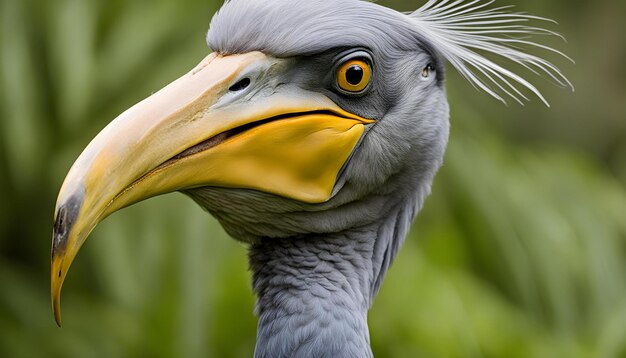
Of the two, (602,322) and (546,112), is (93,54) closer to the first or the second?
(602,322)

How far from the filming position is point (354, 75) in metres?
2.19

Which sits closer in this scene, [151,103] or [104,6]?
[151,103]

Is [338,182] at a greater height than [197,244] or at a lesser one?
greater

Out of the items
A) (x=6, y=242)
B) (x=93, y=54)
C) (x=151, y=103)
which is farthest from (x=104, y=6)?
(x=151, y=103)

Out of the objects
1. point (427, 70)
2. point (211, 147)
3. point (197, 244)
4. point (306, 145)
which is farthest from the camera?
point (197, 244)

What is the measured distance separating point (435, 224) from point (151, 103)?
2838mm

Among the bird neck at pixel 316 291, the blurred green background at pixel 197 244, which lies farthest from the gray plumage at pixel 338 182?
the blurred green background at pixel 197 244

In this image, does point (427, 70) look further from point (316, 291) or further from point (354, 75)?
point (316, 291)

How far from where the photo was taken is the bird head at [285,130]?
187cm

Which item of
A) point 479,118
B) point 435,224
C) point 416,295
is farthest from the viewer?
point 479,118

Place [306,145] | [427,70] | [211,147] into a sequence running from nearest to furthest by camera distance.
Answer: [211,147] → [306,145] → [427,70]

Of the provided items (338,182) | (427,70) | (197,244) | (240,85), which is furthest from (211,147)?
(197,244)

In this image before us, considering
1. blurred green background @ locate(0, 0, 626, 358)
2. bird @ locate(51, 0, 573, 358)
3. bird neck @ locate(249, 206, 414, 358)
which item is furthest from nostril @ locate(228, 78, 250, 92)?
blurred green background @ locate(0, 0, 626, 358)

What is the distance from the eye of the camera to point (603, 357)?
4297mm
